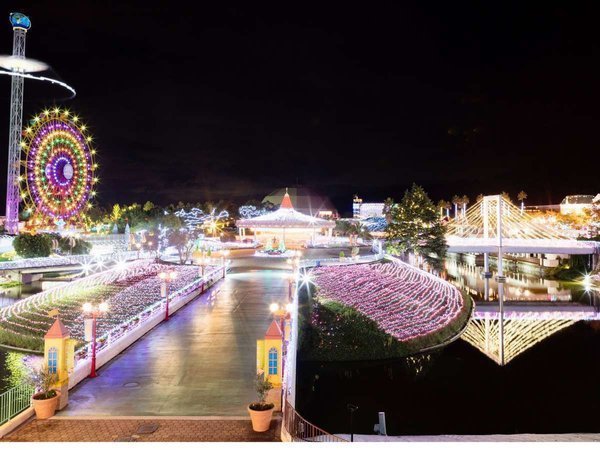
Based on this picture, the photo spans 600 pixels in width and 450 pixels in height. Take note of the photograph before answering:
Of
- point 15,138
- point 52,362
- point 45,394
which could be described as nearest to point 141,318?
point 52,362

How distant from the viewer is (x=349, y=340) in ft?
60.7

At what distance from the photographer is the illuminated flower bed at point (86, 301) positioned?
17.1 meters

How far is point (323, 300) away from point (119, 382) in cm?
1450

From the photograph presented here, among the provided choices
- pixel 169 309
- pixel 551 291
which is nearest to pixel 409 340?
pixel 169 309

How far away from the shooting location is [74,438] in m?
8.34

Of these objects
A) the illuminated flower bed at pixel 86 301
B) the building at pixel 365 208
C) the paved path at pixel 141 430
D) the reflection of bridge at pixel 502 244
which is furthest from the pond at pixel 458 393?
the building at pixel 365 208

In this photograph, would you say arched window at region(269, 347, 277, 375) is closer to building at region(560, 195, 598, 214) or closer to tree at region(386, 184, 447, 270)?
tree at region(386, 184, 447, 270)

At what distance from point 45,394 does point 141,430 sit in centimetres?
212

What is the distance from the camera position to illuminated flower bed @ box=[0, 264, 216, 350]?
1714 cm

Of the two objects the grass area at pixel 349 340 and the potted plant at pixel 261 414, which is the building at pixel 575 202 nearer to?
the grass area at pixel 349 340

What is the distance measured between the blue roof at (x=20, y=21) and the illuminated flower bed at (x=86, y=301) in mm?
24332

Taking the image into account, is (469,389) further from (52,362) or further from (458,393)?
(52,362)

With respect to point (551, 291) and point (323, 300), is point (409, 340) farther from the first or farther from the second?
point (551, 291)

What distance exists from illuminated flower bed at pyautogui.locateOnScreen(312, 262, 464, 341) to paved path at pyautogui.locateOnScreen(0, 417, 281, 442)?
11.9m
